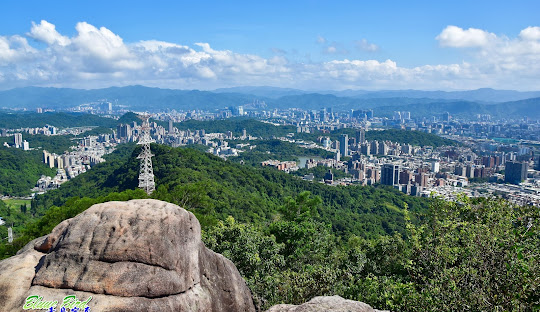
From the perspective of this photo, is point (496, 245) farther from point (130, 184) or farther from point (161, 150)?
point (161, 150)

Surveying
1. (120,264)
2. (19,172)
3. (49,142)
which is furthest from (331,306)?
(49,142)

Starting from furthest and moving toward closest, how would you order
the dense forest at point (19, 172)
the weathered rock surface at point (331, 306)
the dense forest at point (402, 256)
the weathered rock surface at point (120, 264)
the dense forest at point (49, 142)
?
the dense forest at point (49, 142), the dense forest at point (19, 172), the weathered rock surface at point (331, 306), the dense forest at point (402, 256), the weathered rock surface at point (120, 264)

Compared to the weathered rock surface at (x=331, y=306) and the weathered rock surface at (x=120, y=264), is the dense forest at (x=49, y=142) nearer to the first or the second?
the weathered rock surface at (x=120, y=264)

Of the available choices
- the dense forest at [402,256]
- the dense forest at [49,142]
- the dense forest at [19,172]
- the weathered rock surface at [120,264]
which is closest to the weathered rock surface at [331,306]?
the dense forest at [402,256]

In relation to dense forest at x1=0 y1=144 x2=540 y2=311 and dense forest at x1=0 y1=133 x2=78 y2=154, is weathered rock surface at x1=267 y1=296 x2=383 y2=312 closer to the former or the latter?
dense forest at x1=0 y1=144 x2=540 y2=311

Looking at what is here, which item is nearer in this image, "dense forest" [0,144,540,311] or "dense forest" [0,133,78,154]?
"dense forest" [0,144,540,311]

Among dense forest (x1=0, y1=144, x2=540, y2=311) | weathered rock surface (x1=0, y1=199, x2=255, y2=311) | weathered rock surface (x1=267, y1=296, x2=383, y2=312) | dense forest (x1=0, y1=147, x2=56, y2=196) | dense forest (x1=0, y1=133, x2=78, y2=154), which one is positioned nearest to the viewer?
weathered rock surface (x1=0, y1=199, x2=255, y2=311)

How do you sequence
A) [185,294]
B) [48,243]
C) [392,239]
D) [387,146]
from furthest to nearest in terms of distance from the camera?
[387,146] < [392,239] < [48,243] < [185,294]

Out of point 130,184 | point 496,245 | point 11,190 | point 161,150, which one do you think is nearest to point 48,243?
point 496,245

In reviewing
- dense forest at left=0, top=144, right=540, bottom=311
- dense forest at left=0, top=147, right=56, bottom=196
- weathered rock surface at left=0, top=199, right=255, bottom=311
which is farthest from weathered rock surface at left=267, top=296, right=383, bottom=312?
dense forest at left=0, top=147, right=56, bottom=196
